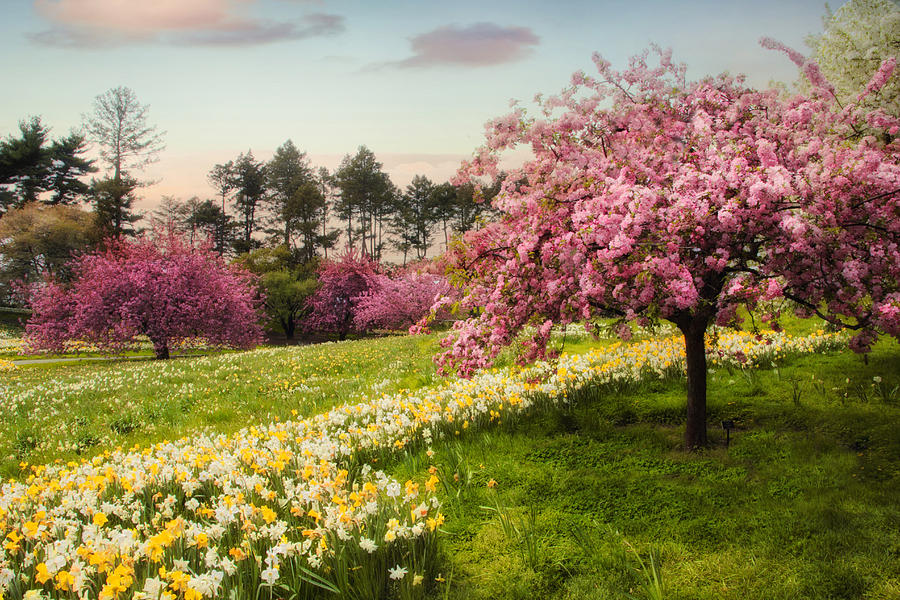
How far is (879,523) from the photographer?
388 cm

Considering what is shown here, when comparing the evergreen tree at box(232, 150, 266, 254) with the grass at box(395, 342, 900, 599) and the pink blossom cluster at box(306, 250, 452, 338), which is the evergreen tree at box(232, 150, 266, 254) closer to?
the pink blossom cluster at box(306, 250, 452, 338)

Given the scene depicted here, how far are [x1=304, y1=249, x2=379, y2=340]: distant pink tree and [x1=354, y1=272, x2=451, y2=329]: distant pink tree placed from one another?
5.69ft

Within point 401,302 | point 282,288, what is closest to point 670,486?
point 401,302

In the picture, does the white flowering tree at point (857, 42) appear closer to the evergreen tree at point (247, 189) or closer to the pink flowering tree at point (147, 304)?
the pink flowering tree at point (147, 304)

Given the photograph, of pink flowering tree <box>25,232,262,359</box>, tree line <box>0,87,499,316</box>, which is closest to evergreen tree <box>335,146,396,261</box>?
tree line <box>0,87,499,316</box>

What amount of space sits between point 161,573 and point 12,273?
2040 inches

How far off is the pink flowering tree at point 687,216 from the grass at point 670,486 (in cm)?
86

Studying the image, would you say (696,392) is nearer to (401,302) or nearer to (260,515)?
(260,515)

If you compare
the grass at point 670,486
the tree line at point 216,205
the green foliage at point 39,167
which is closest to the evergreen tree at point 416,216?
the tree line at point 216,205

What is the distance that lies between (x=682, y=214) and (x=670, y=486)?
2.39m

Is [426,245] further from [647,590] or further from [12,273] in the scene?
[647,590]

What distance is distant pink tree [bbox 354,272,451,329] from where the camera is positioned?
3669cm

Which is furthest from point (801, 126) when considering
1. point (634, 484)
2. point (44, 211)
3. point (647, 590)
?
point (44, 211)

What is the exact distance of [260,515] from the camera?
3.79 metres
